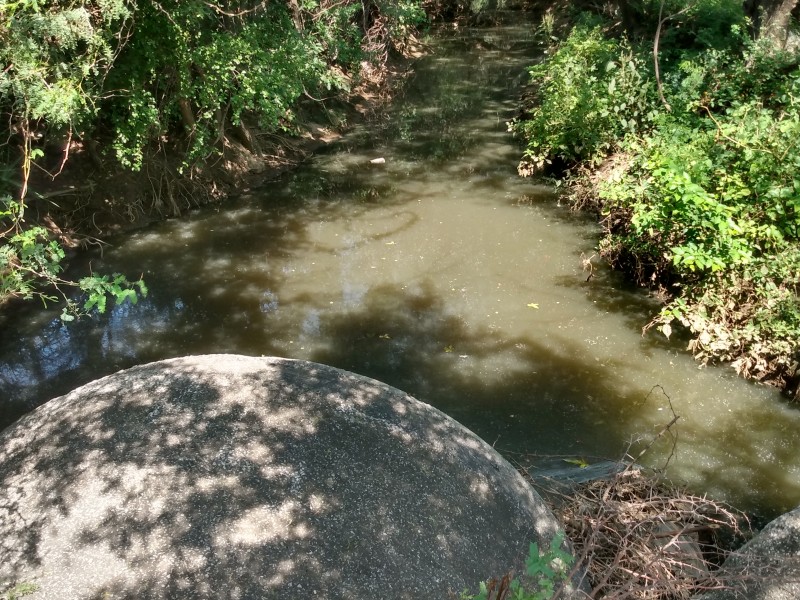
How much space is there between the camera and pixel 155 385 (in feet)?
10.8

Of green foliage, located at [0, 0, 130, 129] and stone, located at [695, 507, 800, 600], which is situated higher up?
green foliage, located at [0, 0, 130, 129]

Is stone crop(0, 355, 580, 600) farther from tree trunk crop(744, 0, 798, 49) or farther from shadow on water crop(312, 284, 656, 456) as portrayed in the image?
tree trunk crop(744, 0, 798, 49)

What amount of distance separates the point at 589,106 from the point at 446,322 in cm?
433

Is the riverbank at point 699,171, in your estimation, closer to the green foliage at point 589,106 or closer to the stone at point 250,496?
the green foliage at point 589,106

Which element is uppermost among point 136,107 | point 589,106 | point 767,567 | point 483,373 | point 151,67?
point 151,67

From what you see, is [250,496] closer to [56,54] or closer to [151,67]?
[56,54]

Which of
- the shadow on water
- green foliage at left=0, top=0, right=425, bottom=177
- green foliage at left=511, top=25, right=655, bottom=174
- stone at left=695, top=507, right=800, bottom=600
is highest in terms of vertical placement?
green foliage at left=0, top=0, right=425, bottom=177

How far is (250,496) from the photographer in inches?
106

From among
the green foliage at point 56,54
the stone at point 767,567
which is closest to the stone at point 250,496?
the stone at point 767,567

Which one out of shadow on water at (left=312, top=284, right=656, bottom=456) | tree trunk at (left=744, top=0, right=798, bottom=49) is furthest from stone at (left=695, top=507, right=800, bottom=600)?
tree trunk at (left=744, top=0, right=798, bottom=49)

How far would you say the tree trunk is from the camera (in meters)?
8.95

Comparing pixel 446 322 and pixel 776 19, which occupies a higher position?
pixel 776 19

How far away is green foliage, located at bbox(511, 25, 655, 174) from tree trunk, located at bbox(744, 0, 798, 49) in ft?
5.34

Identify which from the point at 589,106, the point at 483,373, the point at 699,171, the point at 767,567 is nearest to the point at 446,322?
the point at 483,373
